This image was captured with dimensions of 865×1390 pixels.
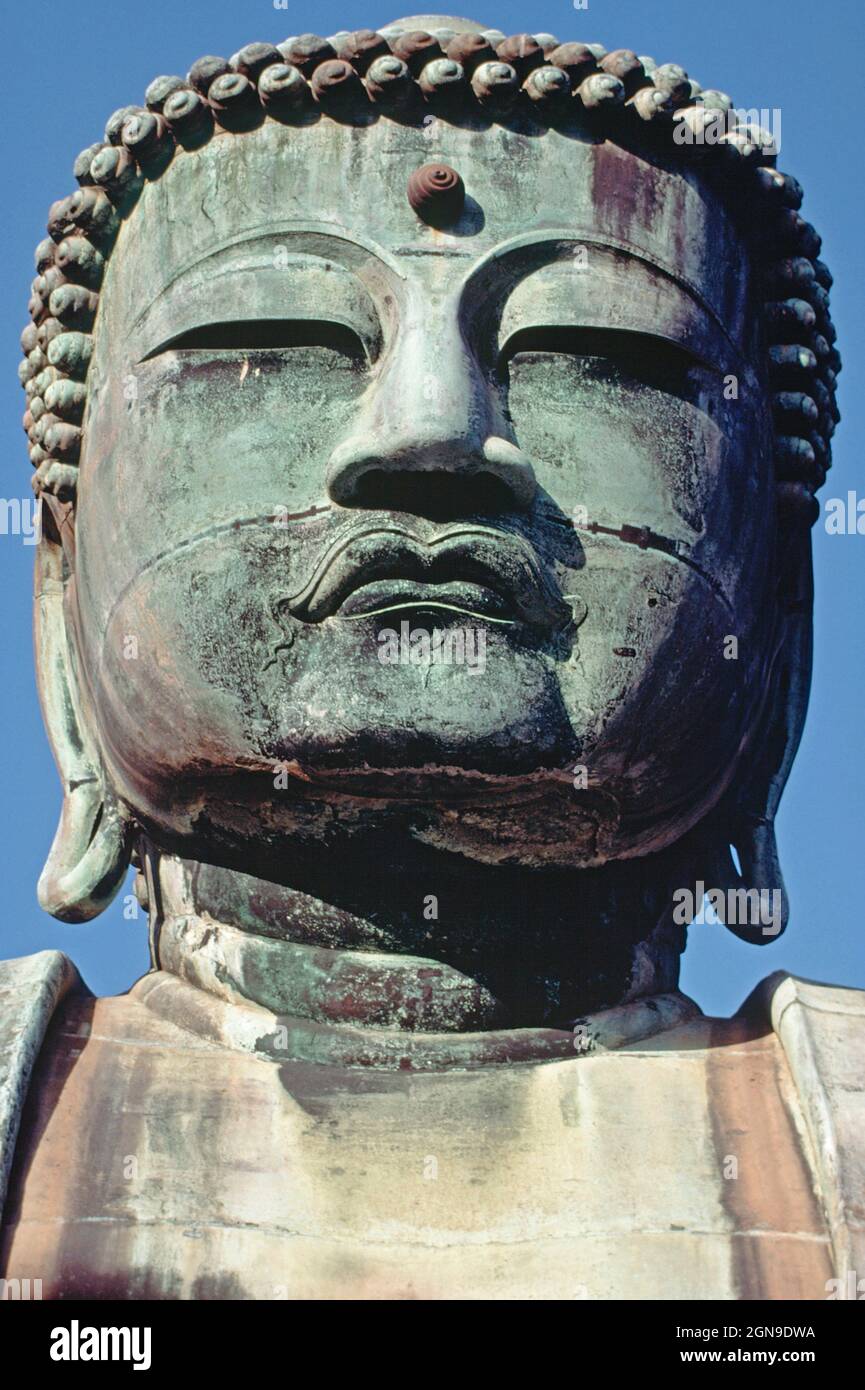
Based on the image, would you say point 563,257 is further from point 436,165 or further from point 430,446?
point 430,446

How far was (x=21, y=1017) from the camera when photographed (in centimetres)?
927

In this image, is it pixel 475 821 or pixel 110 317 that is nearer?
pixel 475 821

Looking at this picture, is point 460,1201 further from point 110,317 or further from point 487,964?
point 110,317

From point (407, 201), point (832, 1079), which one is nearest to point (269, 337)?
point (407, 201)

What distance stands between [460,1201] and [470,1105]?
37 centimetres

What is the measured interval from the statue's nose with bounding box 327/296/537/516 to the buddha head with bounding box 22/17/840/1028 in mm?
12

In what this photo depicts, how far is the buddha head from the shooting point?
923 centimetres

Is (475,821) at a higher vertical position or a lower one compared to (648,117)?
lower

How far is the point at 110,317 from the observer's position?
10312mm

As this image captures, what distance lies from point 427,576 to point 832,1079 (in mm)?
1817

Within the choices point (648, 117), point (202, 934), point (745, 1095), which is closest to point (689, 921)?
point (745, 1095)

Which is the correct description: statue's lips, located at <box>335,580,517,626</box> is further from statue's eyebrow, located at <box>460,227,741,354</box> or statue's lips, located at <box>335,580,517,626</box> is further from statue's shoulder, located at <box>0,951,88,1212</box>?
statue's shoulder, located at <box>0,951,88,1212</box>

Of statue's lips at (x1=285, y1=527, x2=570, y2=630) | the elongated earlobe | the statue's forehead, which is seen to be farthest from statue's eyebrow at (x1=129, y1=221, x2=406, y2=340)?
→ the elongated earlobe

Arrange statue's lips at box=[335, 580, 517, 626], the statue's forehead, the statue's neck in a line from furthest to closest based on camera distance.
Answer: the statue's forehead < the statue's neck < statue's lips at box=[335, 580, 517, 626]
